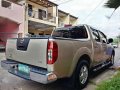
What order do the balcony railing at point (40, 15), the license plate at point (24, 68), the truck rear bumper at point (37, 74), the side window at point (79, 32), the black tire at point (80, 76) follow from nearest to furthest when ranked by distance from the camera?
1. the truck rear bumper at point (37, 74)
2. the license plate at point (24, 68)
3. the black tire at point (80, 76)
4. the side window at point (79, 32)
5. the balcony railing at point (40, 15)

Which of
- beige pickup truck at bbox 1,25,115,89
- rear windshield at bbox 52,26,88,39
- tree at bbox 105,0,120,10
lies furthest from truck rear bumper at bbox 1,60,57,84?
tree at bbox 105,0,120,10

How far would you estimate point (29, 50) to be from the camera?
14.7 feet

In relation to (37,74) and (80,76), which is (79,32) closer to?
(80,76)

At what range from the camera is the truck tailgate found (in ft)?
13.5

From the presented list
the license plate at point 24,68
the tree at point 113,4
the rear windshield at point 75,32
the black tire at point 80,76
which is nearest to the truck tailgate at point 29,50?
the license plate at point 24,68

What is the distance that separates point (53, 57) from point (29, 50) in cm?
74

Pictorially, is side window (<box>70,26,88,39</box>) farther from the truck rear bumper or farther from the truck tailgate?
the truck rear bumper

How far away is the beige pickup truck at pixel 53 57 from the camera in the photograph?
4055 mm

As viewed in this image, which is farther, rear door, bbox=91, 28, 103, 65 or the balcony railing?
the balcony railing

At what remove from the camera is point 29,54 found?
4480mm

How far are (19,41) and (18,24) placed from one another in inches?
521

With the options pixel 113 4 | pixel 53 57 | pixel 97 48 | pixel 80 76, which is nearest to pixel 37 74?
pixel 53 57

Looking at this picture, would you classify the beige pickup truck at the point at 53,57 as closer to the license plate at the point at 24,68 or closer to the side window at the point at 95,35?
the license plate at the point at 24,68

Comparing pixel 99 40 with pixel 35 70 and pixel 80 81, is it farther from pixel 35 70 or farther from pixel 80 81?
pixel 35 70
